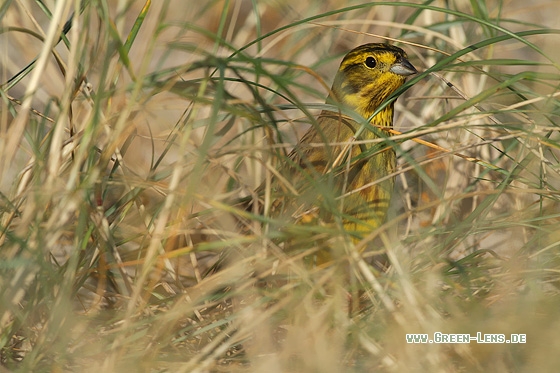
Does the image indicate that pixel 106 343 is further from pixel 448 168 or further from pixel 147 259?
pixel 448 168

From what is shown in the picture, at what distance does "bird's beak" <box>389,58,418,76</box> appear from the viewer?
9.42 feet

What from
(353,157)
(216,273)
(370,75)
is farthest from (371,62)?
(216,273)

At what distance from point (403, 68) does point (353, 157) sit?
63 cm

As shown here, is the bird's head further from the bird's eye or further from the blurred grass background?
the blurred grass background

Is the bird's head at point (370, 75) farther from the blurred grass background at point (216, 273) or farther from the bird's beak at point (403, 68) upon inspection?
the blurred grass background at point (216, 273)

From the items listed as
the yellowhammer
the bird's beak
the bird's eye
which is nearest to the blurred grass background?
the yellowhammer

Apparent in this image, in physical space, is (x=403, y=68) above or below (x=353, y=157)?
above

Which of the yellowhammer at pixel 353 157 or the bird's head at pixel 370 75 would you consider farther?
the bird's head at pixel 370 75

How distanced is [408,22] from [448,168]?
1.89 ft

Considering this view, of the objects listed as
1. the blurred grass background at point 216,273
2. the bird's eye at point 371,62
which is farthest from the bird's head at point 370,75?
the blurred grass background at point 216,273

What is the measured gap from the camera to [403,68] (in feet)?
9.51

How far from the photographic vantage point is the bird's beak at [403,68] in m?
2.87

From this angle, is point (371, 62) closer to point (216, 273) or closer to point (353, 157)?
point (353, 157)

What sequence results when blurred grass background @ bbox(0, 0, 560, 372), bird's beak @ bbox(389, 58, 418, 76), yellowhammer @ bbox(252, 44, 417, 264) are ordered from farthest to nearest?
1. bird's beak @ bbox(389, 58, 418, 76)
2. yellowhammer @ bbox(252, 44, 417, 264)
3. blurred grass background @ bbox(0, 0, 560, 372)
